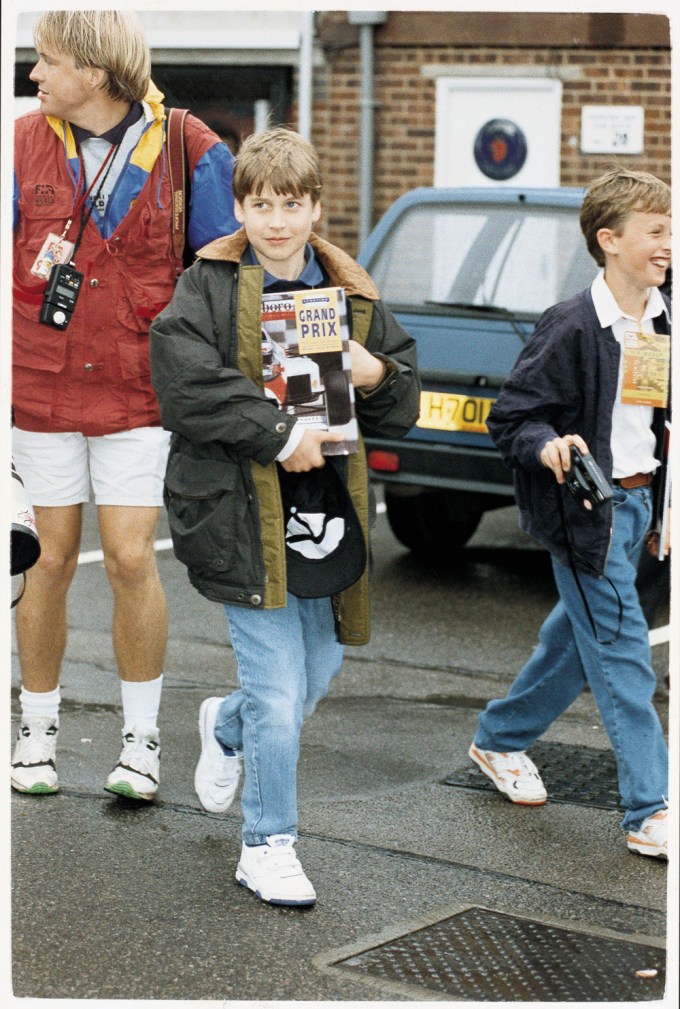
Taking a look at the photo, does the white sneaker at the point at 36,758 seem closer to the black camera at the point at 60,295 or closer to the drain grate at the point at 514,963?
the black camera at the point at 60,295

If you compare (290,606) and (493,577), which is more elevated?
(290,606)

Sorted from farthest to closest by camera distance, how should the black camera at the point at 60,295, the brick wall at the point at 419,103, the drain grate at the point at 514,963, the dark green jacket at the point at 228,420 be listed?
the brick wall at the point at 419,103
the black camera at the point at 60,295
the dark green jacket at the point at 228,420
the drain grate at the point at 514,963

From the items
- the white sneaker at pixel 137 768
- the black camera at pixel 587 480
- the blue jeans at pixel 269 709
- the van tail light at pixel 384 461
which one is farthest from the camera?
the van tail light at pixel 384 461

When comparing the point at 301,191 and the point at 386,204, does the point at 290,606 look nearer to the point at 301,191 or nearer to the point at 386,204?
the point at 301,191

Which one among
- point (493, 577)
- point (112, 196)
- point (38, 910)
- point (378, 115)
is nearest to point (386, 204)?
point (378, 115)

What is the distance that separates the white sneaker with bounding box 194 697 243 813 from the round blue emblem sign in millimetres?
10232

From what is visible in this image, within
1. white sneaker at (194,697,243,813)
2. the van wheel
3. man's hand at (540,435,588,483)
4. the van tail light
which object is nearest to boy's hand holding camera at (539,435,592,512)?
man's hand at (540,435,588,483)

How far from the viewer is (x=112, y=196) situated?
13.8 feet

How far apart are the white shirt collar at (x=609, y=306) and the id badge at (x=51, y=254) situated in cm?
136

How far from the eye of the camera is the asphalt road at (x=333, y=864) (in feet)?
10.5

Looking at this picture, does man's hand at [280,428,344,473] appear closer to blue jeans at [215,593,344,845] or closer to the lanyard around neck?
blue jeans at [215,593,344,845]

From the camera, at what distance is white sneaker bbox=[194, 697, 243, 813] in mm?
4020

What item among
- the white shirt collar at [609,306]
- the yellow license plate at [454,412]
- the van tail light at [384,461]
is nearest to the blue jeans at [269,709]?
the white shirt collar at [609,306]

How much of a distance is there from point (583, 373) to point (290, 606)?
3.23ft
